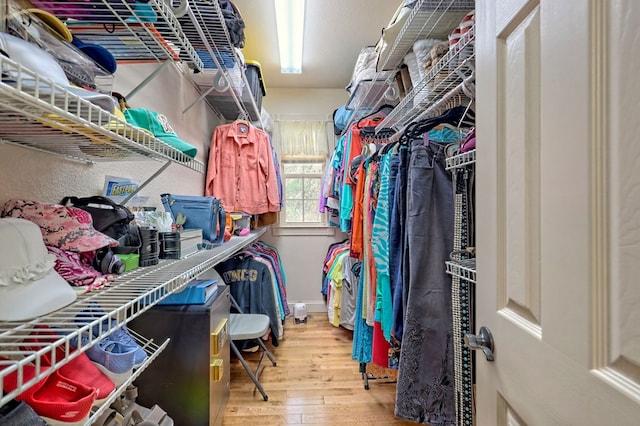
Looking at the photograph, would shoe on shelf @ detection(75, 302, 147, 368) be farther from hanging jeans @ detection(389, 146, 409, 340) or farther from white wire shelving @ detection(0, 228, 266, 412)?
hanging jeans @ detection(389, 146, 409, 340)

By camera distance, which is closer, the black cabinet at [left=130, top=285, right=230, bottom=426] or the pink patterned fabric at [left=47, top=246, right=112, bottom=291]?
the pink patterned fabric at [left=47, top=246, right=112, bottom=291]

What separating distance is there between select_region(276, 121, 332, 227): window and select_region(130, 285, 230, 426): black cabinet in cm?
220

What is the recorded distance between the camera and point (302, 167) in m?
3.48

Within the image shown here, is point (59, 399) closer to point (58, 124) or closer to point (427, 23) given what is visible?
point (58, 124)

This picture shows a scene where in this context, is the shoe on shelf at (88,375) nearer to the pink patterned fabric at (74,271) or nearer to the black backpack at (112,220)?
the pink patterned fabric at (74,271)

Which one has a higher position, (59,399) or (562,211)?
(562,211)

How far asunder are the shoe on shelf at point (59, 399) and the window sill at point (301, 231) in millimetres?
2801

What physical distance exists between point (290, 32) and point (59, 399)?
2.42 m

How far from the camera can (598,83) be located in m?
0.42

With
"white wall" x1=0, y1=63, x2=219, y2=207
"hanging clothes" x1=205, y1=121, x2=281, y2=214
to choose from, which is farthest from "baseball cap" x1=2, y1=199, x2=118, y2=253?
"hanging clothes" x1=205, y1=121, x2=281, y2=214

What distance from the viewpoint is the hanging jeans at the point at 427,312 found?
3.59 feet

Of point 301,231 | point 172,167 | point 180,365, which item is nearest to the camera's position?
point 180,365

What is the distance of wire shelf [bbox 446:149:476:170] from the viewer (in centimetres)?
86

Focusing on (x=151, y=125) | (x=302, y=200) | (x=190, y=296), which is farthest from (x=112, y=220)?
(x=302, y=200)
